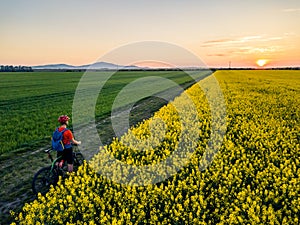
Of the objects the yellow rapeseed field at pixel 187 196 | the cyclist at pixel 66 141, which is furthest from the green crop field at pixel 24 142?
the cyclist at pixel 66 141

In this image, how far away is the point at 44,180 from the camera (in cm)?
759

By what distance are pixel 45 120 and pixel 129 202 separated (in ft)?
41.2

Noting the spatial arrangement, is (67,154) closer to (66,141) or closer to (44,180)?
(66,141)

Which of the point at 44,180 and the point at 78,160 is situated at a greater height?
the point at 44,180

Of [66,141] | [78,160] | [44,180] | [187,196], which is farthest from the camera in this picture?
[78,160]

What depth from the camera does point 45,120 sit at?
16.8m

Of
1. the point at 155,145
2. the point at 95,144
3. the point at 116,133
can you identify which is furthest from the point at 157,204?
the point at 116,133

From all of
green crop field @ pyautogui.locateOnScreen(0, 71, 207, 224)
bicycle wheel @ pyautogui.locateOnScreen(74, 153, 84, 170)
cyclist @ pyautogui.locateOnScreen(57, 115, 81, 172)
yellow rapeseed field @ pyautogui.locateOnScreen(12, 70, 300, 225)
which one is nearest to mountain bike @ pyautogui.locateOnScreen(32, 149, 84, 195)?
cyclist @ pyautogui.locateOnScreen(57, 115, 81, 172)

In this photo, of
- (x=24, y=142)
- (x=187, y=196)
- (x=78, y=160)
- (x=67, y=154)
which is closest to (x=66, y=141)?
(x=67, y=154)

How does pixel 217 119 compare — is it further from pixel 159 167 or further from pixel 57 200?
pixel 57 200

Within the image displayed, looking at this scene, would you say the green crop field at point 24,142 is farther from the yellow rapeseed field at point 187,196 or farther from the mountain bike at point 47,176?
the yellow rapeseed field at point 187,196

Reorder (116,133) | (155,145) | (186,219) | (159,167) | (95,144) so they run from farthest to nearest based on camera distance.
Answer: (116,133) < (95,144) < (155,145) < (159,167) < (186,219)

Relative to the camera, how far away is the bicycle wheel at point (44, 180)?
741 cm

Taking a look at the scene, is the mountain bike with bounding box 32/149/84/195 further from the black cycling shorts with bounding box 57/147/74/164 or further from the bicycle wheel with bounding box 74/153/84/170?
the bicycle wheel with bounding box 74/153/84/170
